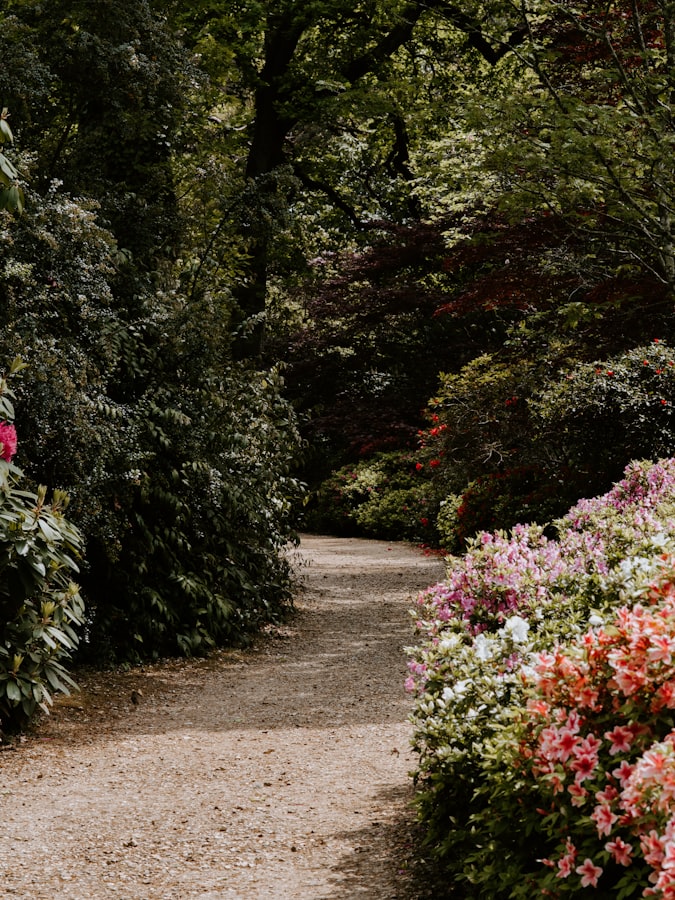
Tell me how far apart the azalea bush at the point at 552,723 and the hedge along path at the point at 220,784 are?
0.43 meters

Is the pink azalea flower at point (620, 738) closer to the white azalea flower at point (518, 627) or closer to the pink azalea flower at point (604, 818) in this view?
the pink azalea flower at point (604, 818)

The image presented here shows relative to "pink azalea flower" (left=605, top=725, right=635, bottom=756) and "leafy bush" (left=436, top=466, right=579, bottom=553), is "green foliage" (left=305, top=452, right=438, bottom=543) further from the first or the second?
"pink azalea flower" (left=605, top=725, right=635, bottom=756)

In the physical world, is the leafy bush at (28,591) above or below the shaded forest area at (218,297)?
below

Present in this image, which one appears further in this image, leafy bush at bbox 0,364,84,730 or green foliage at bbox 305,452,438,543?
green foliage at bbox 305,452,438,543

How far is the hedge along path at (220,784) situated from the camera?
11.2ft

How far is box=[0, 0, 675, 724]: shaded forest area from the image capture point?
596 centimetres

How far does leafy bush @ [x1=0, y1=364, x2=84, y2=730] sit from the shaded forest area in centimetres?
2

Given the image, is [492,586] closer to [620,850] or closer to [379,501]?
[620,850]

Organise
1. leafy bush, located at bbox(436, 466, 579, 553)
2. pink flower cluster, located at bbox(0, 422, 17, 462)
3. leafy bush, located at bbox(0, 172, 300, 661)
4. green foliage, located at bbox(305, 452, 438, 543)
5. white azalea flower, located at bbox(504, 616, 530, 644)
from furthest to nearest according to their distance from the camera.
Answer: green foliage, located at bbox(305, 452, 438, 543) < leafy bush, located at bbox(436, 466, 579, 553) < leafy bush, located at bbox(0, 172, 300, 661) < pink flower cluster, located at bbox(0, 422, 17, 462) < white azalea flower, located at bbox(504, 616, 530, 644)

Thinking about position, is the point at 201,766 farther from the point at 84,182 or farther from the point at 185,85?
the point at 185,85

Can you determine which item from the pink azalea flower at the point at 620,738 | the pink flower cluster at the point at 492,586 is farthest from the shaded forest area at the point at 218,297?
the pink azalea flower at the point at 620,738

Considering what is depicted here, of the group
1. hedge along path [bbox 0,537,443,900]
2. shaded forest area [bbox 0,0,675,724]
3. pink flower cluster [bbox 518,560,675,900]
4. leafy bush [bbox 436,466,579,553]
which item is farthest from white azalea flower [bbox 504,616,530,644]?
leafy bush [bbox 436,466,579,553]

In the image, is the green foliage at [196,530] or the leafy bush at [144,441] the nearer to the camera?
the leafy bush at [144,441]

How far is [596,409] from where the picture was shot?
9305 millimetres
